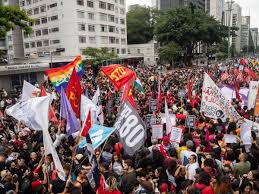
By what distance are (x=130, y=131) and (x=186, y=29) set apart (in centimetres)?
5188

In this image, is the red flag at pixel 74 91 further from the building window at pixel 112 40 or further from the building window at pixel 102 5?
the building window at pixel 112 40

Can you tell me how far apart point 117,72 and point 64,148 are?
5015mm

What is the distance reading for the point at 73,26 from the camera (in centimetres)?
5109

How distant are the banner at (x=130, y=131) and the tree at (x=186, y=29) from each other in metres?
51.1

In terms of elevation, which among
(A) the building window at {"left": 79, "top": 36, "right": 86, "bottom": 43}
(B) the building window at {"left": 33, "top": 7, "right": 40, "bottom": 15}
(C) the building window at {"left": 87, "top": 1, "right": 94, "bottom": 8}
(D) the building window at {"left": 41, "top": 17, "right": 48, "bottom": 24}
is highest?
(C) the building window at {"left": 87, "top": 1, "right": 94, "bottom": 8}

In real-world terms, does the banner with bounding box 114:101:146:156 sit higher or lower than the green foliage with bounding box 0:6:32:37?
lower

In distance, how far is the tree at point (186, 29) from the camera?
Answer: 5731 centimetres

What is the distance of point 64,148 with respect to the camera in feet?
27.9

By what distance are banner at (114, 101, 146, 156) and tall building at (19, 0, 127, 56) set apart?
45.1m

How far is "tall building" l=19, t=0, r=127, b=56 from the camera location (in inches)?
2015

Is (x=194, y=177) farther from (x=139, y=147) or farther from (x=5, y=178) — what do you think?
(x=5, y=178)

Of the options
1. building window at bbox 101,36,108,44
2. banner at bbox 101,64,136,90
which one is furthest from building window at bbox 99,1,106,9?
banner at bbox 101,64,136,90

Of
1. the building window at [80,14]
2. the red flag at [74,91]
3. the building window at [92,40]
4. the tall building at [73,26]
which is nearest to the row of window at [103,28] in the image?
the tall building at [73,26]

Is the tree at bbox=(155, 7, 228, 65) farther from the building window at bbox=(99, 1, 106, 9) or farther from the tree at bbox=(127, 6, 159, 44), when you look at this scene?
the tree at bbox=(127, 6, 159, 44)
